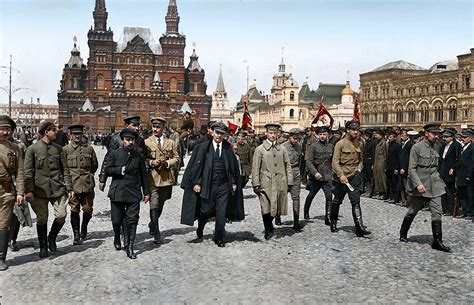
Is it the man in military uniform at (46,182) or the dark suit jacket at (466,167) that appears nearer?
the man in military uniform at (46,182)

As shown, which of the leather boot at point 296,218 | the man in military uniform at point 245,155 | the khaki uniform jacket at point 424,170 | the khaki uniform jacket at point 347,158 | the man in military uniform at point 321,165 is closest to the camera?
the khaki uniform jacket at point 424,170

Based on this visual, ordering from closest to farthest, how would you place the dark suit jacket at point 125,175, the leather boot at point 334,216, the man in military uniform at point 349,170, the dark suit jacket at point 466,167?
the dark suit jacket at point 125,175, the man in military uniform at point 349,170, the leather boot at point 334,216, the dark suit jacket at point 466,167

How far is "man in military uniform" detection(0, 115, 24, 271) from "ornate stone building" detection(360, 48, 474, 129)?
47137 mm

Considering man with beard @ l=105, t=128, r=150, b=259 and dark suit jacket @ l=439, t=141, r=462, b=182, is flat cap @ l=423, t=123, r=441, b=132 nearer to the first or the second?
dark suit jacket @ l=439, t=141, r=462, b=182

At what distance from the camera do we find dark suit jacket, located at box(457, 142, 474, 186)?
11703 millimetres

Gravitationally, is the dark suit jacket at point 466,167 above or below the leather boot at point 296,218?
above

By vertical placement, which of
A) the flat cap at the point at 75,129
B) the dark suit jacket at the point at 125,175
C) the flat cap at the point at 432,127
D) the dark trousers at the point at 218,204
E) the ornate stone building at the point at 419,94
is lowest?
the dark trousers at the point at 218,204

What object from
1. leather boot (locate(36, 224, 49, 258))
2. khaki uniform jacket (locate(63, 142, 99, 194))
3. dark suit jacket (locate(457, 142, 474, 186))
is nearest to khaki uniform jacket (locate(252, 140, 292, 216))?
khaki uniform jacket (locate(63, 142, 99, 194))

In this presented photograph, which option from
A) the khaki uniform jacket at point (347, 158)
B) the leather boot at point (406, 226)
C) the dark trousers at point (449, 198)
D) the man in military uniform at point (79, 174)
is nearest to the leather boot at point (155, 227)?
the man in military uniform at point (79, 174)

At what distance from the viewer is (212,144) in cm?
877

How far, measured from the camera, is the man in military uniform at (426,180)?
27.3 feet

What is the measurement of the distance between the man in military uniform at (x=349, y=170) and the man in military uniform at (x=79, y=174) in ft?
14.7

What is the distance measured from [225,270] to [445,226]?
230 inches

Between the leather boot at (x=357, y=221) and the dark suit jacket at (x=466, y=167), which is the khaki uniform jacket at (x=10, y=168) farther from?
the dark suit jacket at (x=466, y=167)
